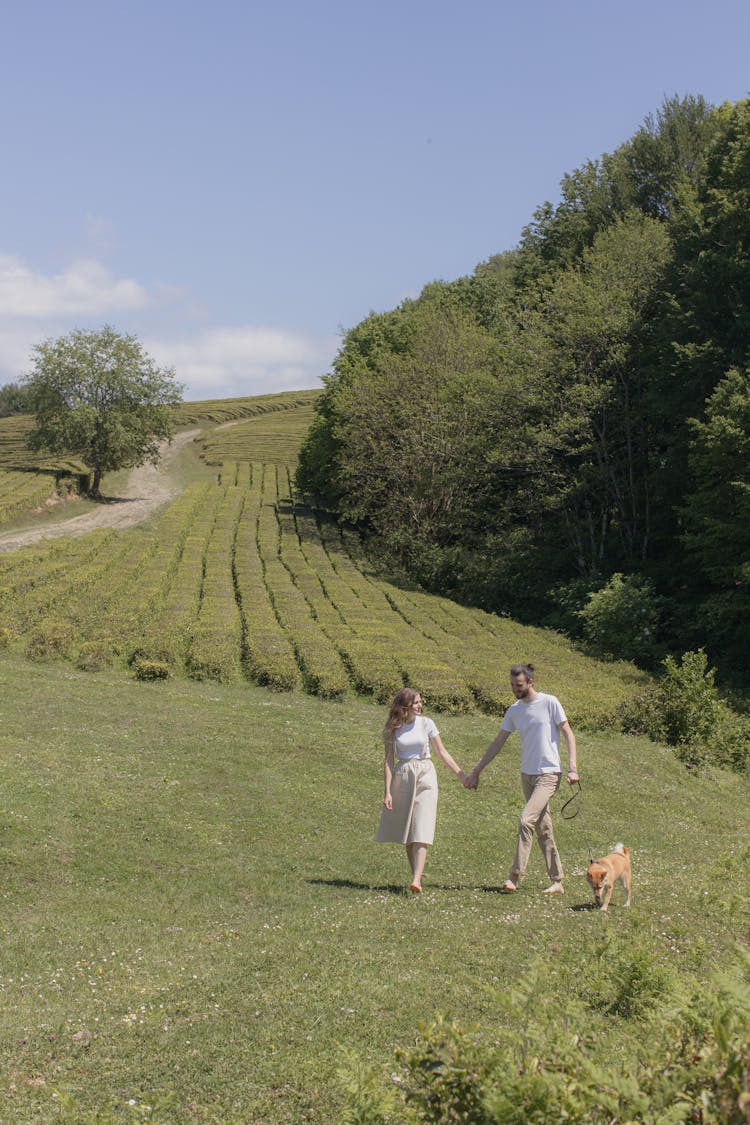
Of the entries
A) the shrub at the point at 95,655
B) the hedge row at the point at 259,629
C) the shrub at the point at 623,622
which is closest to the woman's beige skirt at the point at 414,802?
the hedge row at the point at 259,629

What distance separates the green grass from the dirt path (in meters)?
29.8

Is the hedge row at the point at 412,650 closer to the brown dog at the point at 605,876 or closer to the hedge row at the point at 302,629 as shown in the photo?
the hedge row at the point at 302,629

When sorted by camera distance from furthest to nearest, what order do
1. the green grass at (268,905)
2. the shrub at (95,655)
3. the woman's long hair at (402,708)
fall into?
the shrub at (95,655) → the woman's long hair at (402,708) → the green grass at (268,905)

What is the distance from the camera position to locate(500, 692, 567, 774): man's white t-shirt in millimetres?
8891

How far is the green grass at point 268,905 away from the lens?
17.2 ft

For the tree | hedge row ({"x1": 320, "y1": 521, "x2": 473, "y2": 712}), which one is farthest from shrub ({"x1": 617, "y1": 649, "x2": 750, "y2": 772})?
the tree

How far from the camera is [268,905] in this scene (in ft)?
30.9

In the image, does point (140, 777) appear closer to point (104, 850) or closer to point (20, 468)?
point (104, 850)

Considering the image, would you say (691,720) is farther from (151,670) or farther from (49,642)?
(49,642)

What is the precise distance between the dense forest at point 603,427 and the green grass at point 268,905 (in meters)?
12.6

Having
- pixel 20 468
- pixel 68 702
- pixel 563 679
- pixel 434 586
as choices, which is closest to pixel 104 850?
pixel 68 702

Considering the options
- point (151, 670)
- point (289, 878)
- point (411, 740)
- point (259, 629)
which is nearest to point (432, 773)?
point (411, 740)

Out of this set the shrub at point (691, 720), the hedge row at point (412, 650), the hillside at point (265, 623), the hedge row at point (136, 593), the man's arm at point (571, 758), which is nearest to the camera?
the man's arm at point (571, 758)

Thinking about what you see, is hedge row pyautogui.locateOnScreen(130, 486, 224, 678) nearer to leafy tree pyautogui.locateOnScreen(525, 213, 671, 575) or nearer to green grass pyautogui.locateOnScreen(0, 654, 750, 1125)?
green grass pyautogui.locateOnScreen(0, 654, 750, 1125)
